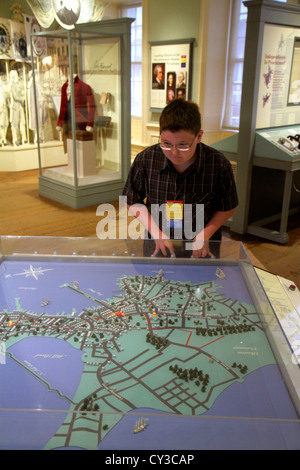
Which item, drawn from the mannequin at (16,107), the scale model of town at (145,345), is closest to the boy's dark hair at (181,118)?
the scale model of town at (145,345)

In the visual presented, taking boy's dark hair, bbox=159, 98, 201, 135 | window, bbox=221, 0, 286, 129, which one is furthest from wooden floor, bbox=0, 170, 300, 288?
window, bbox=221, 0, 286, 129

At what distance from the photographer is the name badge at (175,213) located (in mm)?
1941

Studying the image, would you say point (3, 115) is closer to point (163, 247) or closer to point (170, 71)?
point (170, 71)

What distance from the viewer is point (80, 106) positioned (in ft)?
17.4

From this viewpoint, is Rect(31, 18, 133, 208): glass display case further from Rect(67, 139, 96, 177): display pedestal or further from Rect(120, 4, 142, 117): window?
Rect(120, 4, 142, 117): window

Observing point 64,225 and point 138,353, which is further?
point 64,225

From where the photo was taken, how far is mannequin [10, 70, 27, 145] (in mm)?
7477

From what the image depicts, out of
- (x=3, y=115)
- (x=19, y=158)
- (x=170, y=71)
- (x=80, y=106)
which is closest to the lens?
(x=80, y=106)

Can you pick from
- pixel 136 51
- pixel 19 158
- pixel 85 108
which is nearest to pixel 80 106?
pixel 85 108

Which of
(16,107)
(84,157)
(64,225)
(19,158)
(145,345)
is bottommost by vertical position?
(64,225)

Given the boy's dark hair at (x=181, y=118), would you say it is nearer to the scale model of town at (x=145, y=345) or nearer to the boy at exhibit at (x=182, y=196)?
the boy at exhibit at (x=182, y=196)

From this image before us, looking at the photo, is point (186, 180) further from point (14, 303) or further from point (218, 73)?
point (218, 73)

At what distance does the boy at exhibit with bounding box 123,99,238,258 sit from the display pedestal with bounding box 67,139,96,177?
3.61 metres

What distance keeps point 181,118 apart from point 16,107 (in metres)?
6.79
